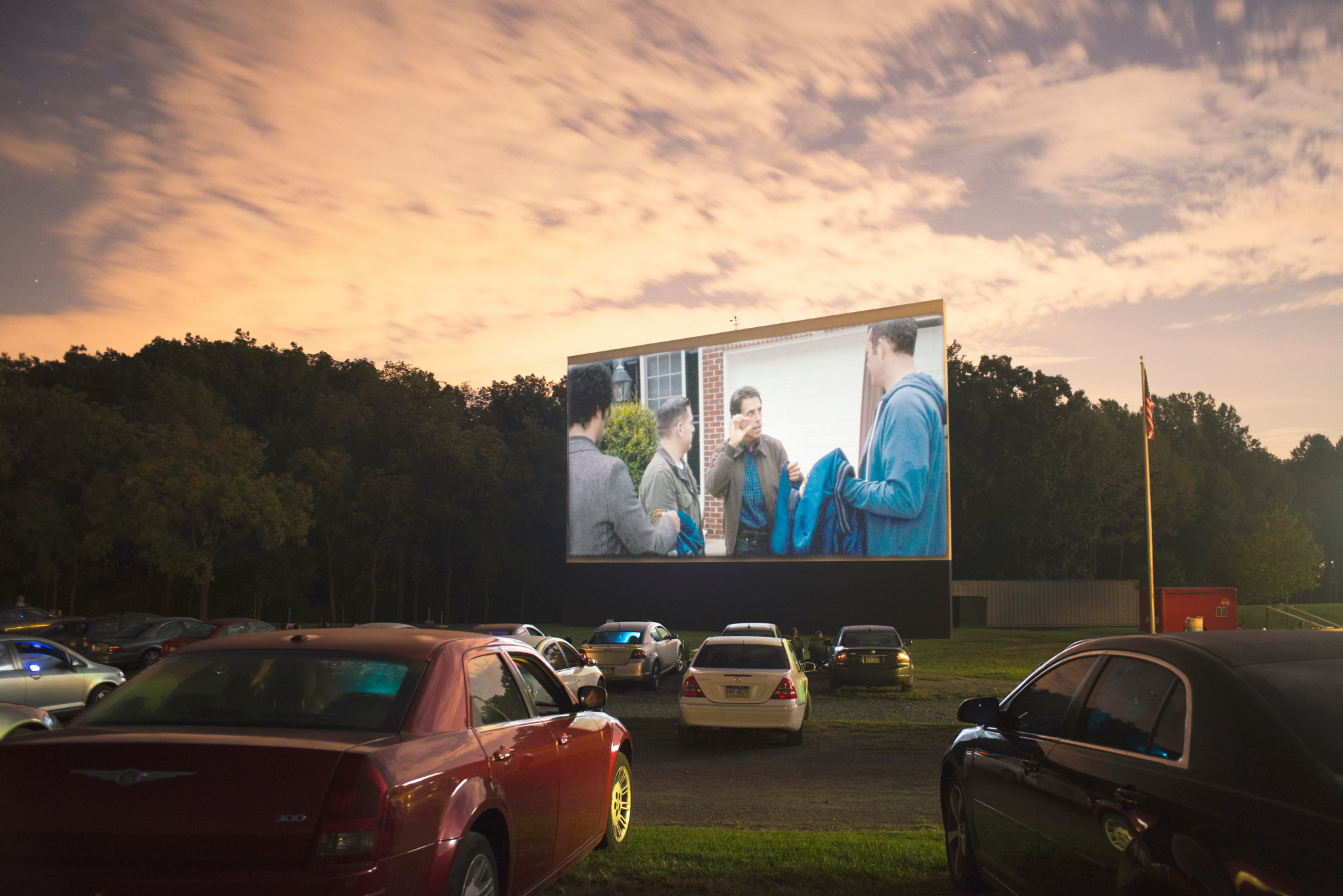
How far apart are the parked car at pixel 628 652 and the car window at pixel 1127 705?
17.0 metres

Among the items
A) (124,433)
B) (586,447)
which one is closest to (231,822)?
(586,447)

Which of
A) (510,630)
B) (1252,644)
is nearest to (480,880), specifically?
(1252,644)

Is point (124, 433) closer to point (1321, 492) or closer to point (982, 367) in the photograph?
point (982, 367)

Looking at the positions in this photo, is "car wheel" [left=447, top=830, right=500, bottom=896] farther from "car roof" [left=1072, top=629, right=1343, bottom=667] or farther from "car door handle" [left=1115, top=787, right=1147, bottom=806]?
"car roof" [left=1072, top=629, right=1343, bottom=667]

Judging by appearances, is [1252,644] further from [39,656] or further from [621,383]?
[621,383]

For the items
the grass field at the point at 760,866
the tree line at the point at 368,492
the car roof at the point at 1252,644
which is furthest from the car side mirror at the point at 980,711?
the tree line at the point at 368,492

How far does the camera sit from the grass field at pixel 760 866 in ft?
A: 20.6

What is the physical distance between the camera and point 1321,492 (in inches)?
4434

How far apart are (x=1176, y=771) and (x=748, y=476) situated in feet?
108

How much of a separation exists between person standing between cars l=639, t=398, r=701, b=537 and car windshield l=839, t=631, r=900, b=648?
1561 centimetres

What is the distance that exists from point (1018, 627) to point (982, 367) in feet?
65.4

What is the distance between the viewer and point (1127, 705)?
4262mm

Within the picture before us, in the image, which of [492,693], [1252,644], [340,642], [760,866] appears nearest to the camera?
[1252,644]

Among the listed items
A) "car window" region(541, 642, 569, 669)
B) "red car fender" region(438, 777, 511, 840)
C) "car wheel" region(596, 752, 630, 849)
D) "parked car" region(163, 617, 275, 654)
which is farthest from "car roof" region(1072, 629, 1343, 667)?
"parked car" region(163, 617, 275, 654)
